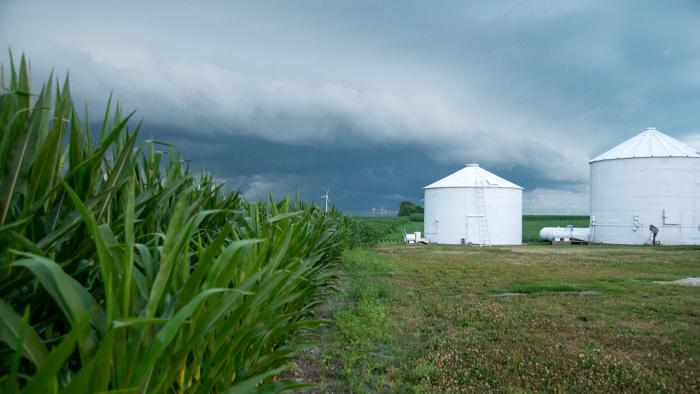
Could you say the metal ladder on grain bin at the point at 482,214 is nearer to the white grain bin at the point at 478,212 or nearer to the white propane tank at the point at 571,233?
the white grain bin at the point at 478,212

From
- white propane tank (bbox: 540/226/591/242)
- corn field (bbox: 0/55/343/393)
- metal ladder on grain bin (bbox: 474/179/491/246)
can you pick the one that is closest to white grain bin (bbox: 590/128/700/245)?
white propane tank (bbox: 540/226/591/242)

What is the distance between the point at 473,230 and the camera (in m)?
28.5

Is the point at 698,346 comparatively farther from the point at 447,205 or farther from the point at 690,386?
the point at 447,205

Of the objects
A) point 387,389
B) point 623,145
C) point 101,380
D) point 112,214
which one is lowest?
point 387,389

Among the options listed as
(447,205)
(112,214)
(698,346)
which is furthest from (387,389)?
(447,205)

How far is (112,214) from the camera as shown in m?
2.10

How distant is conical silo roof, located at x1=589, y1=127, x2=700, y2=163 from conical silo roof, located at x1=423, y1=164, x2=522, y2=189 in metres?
5.33

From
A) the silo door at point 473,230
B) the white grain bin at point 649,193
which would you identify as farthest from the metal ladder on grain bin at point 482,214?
the white grain bin at point 649,193

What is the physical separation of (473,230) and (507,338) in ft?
79.4

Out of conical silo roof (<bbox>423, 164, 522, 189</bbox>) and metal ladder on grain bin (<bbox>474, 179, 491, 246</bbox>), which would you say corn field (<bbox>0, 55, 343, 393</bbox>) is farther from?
conical silo roof (<bbox>423, 164, 522, 189</bbox>)

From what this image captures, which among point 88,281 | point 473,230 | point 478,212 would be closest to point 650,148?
point 478,212

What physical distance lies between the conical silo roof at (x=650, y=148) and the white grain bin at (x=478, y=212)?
5429mm

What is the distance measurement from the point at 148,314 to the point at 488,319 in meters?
5.27

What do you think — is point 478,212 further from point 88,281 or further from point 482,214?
point 88,281
